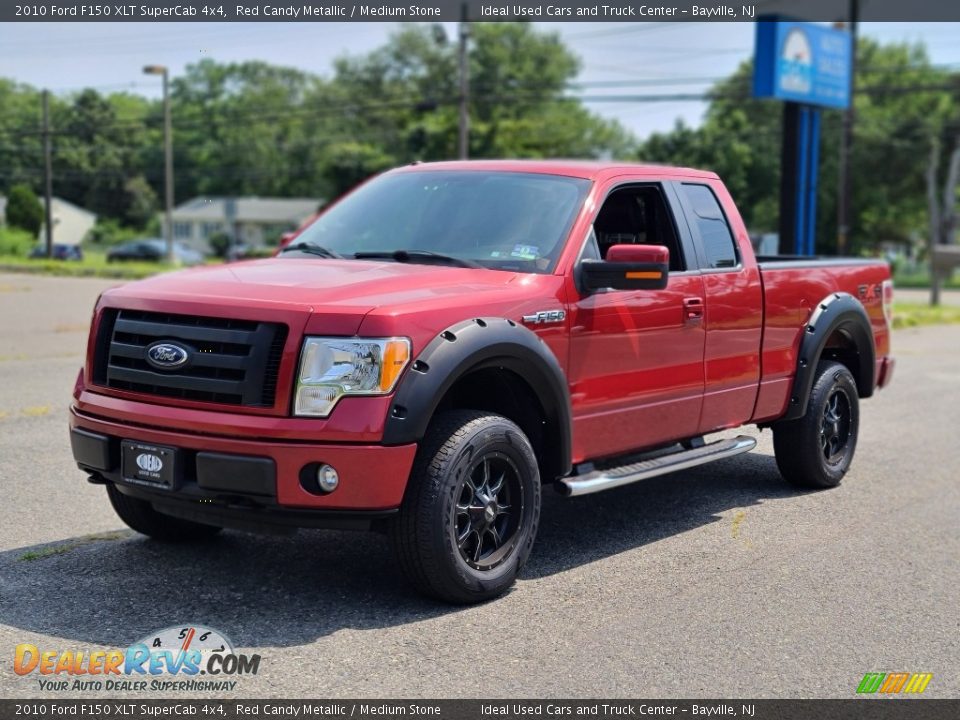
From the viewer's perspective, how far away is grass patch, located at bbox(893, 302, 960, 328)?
2333 cm

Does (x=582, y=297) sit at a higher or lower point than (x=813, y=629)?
higher

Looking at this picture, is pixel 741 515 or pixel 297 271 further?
pixel 741 515

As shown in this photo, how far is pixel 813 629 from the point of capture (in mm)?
4930

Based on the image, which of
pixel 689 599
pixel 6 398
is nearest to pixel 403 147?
pixel 6 398

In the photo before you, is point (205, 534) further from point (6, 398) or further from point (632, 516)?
point (6, 398)

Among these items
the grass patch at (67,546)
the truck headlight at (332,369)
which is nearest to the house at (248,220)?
the grass patch at (67,546)

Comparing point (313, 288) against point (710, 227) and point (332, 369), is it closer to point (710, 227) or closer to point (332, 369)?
point (332, 369)

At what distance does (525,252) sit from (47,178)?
104 feet

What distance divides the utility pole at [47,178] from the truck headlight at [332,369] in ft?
99.1

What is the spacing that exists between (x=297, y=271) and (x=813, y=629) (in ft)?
9.22

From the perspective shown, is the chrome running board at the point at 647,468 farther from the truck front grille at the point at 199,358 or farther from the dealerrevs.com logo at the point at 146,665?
the dealerrevs.com logo at the point at 146,665

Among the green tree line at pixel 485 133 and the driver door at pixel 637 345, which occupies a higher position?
the green tree line at pixel 485 133

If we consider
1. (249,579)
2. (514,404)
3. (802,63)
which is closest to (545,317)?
(514,404)

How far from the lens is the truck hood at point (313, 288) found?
4777 mm
